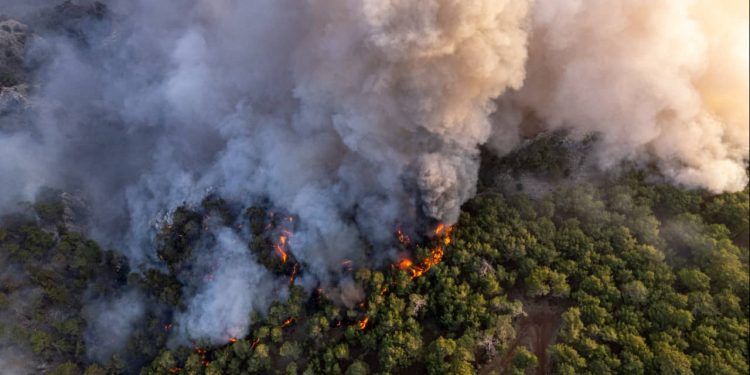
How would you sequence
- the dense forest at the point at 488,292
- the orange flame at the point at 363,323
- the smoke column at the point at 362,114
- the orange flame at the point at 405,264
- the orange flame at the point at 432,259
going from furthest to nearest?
the orange flame at the point at 405,264, the orange flame at the point at 432,259, the orange flame at the point at 363,323, the smoke column at the point at 362,114, the dense forest at the point at 488,292

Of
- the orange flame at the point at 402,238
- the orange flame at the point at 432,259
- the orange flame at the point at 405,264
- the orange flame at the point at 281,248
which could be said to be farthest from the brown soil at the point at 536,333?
the orange flame at the point at 281,248

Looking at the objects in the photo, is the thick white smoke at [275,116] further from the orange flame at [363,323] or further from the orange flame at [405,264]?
the orange flame at [363,323]

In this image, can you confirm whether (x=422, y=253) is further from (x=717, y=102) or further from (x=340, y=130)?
(x=717, y=102)

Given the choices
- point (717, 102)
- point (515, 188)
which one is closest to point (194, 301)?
point (515, 188)

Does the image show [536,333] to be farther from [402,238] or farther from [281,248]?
[281,248]

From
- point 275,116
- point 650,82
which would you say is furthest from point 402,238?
point 650,82

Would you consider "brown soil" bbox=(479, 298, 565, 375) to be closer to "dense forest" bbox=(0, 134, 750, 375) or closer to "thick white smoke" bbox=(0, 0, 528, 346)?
"dense forest" bbox=(0, 134, 750, 375)

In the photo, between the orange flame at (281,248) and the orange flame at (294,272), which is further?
the orange flame at (281,248)
